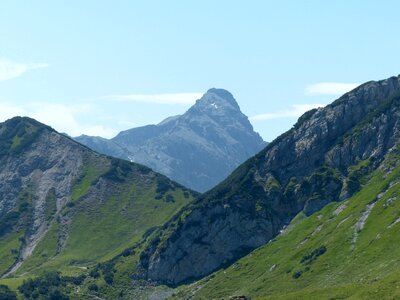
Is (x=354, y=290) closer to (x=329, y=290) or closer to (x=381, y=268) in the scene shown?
(x=329, y=290)

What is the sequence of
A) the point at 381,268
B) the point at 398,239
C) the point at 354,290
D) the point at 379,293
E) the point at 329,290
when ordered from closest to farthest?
1. the point at 379,293
2. the point at 354,290
3. the point at 329,290
4. the point at 381,268
5. the point at 398,239

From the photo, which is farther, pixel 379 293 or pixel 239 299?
pixel 239 299

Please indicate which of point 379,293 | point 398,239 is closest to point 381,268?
point 398,239

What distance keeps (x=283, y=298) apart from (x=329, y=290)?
45.1 feet

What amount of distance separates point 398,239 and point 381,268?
20.1m

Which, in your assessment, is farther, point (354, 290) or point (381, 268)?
point (381, 268)

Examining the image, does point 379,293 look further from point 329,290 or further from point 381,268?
point 381,268

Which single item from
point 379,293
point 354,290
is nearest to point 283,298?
point 354,290

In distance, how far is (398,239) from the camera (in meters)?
195

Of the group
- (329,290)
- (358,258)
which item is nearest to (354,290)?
(329,290)

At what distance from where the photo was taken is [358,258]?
199375mm

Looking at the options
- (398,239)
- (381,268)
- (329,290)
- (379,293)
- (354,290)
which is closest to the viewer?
(379,293)

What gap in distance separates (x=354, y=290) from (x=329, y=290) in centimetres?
1190

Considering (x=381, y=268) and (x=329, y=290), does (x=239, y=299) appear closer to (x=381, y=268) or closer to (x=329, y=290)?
(x=329, y=290)
